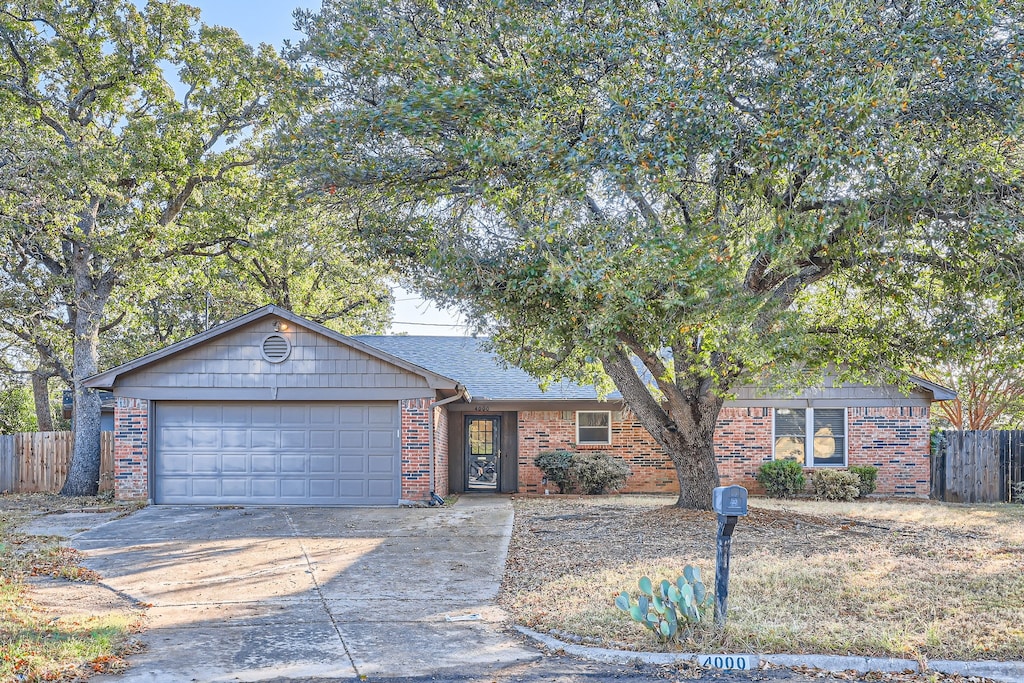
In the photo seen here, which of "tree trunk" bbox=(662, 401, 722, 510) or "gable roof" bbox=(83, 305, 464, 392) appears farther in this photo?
"gable roof" bbox=(83, 305, 464, 392)

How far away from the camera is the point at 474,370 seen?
21500 mm

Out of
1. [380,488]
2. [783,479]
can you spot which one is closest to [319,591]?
[380,488]

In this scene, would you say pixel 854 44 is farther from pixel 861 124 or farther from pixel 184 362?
pixel 184 362

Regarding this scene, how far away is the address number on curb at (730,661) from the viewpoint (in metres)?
6.23

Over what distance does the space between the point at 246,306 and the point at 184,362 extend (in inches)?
563

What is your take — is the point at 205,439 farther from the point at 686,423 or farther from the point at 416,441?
the point at 686,423

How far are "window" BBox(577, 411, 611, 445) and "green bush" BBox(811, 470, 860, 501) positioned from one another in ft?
15.7

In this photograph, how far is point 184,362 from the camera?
1703cm

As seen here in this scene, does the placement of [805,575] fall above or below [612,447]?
below

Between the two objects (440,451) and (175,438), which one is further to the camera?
(440,451)

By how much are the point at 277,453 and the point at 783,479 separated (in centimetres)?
1097

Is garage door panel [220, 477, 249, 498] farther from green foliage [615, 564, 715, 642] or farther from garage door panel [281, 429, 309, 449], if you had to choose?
green foliage [615, 564, 715, 642]

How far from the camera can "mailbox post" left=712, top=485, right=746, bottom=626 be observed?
6.79 metres

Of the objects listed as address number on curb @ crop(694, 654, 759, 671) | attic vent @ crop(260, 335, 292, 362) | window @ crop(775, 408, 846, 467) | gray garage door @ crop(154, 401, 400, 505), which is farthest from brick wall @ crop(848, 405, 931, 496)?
address number on curb @ crop(694, 654, 759, 671)
